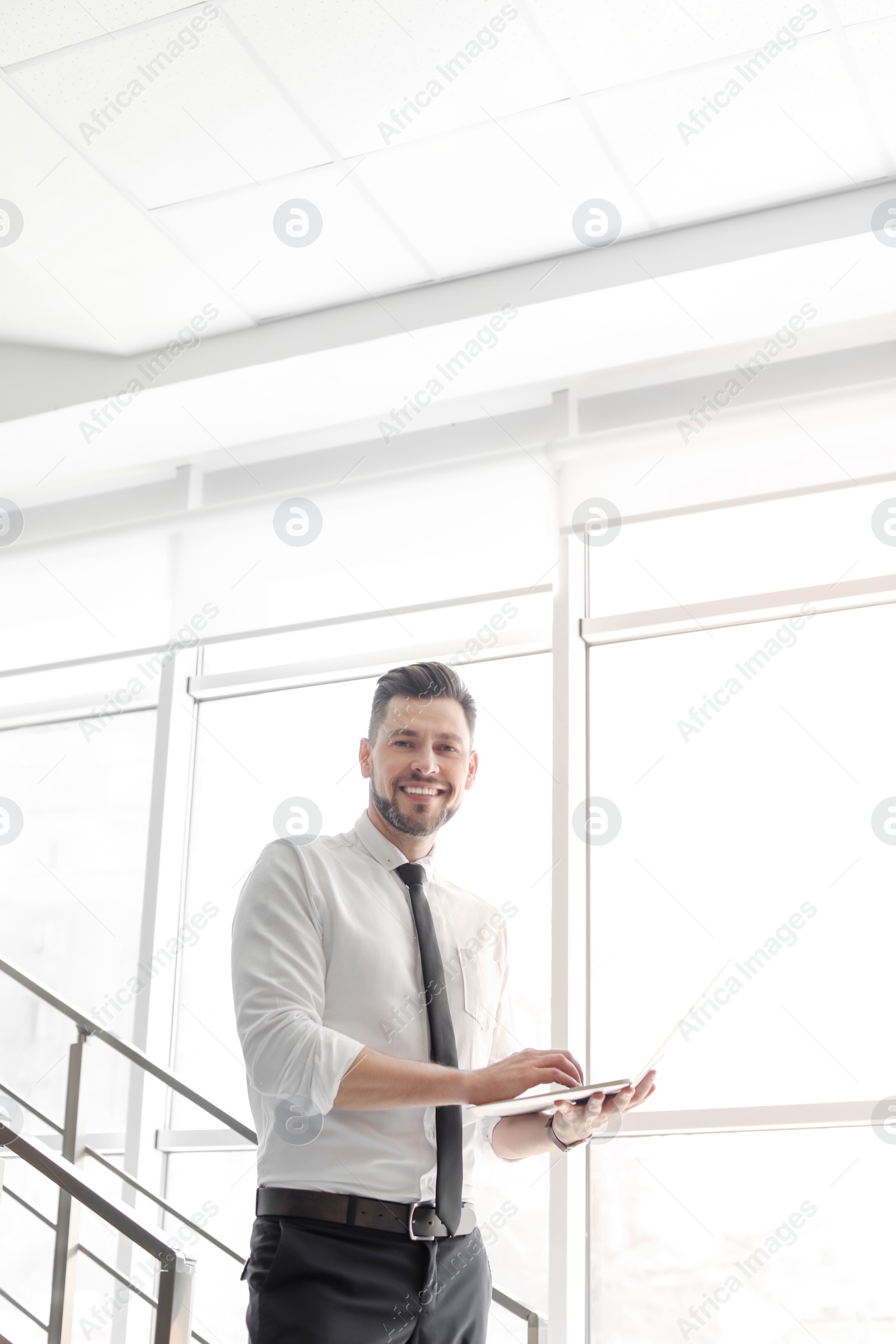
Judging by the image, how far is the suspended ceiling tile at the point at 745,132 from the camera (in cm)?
308

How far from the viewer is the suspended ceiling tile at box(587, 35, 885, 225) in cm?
308

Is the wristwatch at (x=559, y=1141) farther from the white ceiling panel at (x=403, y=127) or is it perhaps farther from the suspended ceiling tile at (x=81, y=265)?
the suspended ceiling tile at (x=81, y=265)

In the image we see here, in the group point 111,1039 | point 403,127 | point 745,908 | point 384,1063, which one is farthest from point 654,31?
point 111,1039

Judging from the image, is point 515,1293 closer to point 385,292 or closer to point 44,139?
point 385,292

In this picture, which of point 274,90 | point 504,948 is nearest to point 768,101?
point 274,90

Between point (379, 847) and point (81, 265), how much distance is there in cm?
270

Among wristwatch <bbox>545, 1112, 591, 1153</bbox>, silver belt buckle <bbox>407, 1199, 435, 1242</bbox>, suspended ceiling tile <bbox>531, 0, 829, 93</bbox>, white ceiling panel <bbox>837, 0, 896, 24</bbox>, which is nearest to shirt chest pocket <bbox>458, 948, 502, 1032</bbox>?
wristwatch <bbox>545, 1112, 591, 1153</bbox>

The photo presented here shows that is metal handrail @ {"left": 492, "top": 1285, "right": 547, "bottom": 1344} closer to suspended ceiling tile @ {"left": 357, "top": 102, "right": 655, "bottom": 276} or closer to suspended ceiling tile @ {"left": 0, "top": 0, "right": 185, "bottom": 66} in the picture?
suspended ceiling tile @ {"left": 357, "top": 102, "right": 655, "bottom": 276}

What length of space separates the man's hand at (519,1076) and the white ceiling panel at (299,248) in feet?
8.51

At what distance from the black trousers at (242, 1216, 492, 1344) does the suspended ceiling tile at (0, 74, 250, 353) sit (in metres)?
2.94

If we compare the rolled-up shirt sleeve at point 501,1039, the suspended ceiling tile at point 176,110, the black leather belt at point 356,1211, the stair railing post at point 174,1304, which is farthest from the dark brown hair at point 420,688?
the suspended ceiling tile at point 176,110

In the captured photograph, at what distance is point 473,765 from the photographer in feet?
6.61

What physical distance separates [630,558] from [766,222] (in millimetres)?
1049

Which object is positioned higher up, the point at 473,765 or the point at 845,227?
the point at 845,227
